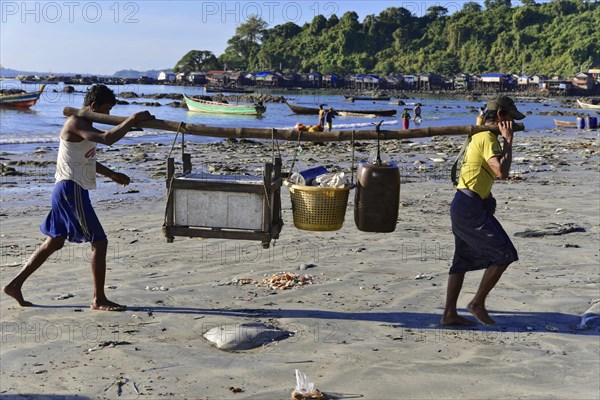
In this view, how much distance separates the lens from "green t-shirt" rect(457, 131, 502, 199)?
4.80 metres

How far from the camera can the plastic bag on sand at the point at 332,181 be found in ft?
16.1

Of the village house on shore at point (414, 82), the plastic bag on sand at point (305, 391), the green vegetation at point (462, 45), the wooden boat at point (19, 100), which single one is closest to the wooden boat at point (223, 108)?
the wooden boat at point (19, 100)

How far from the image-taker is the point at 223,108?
161 ft

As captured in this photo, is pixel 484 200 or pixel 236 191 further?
pixel 484 200

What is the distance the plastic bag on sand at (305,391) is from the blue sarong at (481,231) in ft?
5.73

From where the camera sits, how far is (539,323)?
17.5 ft

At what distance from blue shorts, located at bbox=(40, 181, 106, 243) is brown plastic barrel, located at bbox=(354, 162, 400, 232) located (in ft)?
6.88

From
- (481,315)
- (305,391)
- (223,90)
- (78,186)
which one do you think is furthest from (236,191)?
(223,90)

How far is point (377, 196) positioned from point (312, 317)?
1246 mm

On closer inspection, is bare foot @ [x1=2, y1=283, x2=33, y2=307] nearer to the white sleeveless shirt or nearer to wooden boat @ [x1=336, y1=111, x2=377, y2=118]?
the white sleeveless shirt

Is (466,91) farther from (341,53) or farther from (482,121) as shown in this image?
(482,121)

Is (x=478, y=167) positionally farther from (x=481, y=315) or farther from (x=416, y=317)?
(x=416, y=317)

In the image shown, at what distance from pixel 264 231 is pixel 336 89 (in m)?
139

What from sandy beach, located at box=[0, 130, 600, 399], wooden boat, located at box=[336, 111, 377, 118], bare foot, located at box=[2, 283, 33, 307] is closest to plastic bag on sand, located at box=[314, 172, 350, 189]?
sandy beach, located at box=[0, 130, 600, 399]
